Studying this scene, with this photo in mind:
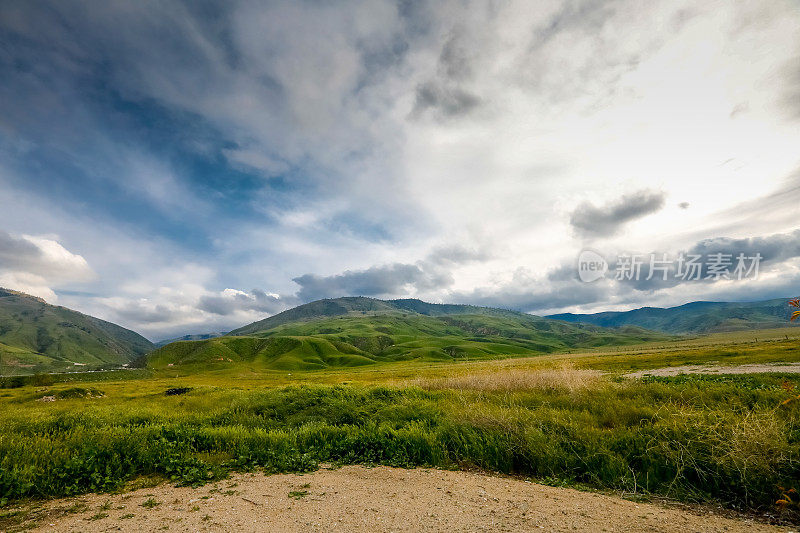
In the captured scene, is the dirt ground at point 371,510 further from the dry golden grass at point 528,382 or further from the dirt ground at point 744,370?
the dirt ground at point 744,370

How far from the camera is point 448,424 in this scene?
45.8 ft

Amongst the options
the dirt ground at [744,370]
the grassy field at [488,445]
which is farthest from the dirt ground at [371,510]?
the dirt ground at [744,370]

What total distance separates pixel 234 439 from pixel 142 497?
457 centimetres

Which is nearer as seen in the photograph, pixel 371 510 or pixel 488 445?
pixel 371 510

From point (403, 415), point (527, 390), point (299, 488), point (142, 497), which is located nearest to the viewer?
point (142, 497)

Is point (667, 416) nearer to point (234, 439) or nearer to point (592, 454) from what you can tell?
point (592, 454)

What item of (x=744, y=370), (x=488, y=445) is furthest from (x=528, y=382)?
(x=744, y=370)

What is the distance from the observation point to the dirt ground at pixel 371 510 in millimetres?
7391

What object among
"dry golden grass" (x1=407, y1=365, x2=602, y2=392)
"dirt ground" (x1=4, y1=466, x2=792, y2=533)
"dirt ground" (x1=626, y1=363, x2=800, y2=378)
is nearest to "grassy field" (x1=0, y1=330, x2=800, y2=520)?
"dirt ground" (x1=4, y1=466, x2=792, y2=533)

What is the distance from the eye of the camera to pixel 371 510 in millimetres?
8188

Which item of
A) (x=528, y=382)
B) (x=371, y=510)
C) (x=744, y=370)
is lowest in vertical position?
(x=744, y=370)

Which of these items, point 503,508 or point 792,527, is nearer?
point 792,527

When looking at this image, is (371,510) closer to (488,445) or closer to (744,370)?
(488,445)

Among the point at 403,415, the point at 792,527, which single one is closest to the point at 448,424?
the point at 403,415
